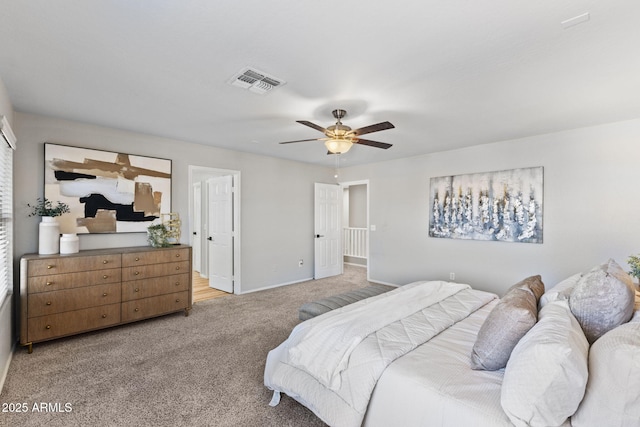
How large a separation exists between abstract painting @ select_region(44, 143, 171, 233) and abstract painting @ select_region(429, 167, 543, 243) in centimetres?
443

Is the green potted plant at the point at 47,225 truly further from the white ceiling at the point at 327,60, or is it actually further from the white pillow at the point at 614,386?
the white pillow at the point at 614,386

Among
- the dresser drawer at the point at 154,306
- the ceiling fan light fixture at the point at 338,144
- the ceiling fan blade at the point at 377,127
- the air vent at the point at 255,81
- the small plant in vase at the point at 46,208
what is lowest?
the dresser drawer at the point at 154,306

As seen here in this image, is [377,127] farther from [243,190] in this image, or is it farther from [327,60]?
[243,190]

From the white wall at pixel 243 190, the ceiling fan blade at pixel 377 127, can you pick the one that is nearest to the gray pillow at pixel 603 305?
the ceiling fan blade at pixel 377 127

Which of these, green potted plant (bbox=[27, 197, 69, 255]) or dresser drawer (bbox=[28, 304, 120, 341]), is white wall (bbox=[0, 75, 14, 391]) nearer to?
dresser drawer (bbox=[28, 304, 120, 341])

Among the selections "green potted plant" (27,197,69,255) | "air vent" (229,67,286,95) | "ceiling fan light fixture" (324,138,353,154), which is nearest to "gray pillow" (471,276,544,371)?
"ceiling fan light fixture" (324,138,353,154)

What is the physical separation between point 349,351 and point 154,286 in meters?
3.06

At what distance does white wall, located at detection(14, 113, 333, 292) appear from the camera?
3350 mm

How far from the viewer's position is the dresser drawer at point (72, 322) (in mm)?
2979

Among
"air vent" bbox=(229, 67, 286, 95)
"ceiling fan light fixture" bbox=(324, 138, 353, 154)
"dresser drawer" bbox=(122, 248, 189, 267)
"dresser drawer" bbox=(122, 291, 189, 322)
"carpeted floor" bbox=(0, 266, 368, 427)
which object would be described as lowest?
"carpeted floor" bbox=(0, 266, 368, 427)

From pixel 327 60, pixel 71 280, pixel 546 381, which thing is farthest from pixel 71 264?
pixel 546 381

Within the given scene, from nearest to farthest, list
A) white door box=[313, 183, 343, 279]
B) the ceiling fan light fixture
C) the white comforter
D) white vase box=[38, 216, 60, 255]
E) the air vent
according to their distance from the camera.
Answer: the white comforter
the air vent
the ceiling fan light fixture
white vase box=[38, 216, 60, 255]
white door box=[313, 183, 343, 279]

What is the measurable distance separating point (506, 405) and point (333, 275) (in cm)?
555

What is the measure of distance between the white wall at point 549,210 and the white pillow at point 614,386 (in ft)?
10.7
